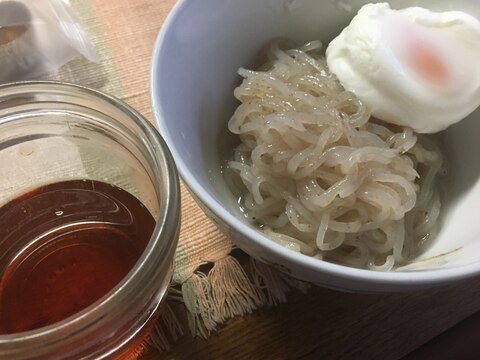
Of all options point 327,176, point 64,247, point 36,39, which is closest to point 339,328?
point 327,176

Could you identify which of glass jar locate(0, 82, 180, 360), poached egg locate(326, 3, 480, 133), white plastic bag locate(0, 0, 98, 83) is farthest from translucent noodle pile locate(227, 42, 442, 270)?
white plastic bag locate(0, 0, 98, 83)

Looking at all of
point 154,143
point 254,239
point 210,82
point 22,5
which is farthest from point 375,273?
point 22,5

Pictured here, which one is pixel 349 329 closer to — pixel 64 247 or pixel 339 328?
pixel 339 328

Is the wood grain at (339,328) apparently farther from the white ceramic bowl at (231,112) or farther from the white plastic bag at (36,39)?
the white plastic bag at (36,39)

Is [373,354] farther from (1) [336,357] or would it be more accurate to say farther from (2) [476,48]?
(2) [476,48]

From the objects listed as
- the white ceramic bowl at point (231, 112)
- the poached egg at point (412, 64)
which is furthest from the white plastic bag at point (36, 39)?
the poached egg at point (412, 64)

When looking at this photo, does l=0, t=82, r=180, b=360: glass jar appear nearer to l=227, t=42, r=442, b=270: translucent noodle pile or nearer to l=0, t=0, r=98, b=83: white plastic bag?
l=227, t=42, r=442, b=270: translucent noodle pile
